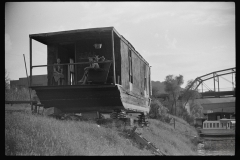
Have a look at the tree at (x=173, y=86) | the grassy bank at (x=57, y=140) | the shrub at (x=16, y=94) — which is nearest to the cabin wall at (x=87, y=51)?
the grassy bank at (x=57, y=140)

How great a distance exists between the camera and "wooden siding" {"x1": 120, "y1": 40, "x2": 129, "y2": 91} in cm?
1361

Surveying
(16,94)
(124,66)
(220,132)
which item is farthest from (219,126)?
(16,94)

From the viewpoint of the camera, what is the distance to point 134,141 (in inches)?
489

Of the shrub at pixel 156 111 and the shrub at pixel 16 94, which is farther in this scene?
the shrub at pixel 156 111

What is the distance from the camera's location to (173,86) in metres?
37.9

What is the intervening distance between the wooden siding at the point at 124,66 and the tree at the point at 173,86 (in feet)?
76.2

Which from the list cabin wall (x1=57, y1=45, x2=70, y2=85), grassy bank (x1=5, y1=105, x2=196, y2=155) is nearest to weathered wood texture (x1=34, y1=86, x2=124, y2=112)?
cabin wall (x1=57, y1=45, x2=70, y2=85)

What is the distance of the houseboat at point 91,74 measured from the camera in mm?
12555

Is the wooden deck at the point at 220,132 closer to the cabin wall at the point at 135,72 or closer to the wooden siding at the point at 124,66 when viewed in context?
the cabin wall at the point at 135,72

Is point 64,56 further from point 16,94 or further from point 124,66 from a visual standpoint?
point 16,94

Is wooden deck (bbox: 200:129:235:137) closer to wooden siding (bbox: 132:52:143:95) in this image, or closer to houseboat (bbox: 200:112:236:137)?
houseboat (bbox: 200:112:236:137)

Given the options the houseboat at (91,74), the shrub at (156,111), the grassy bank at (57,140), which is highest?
the houseboat at (91,74)
